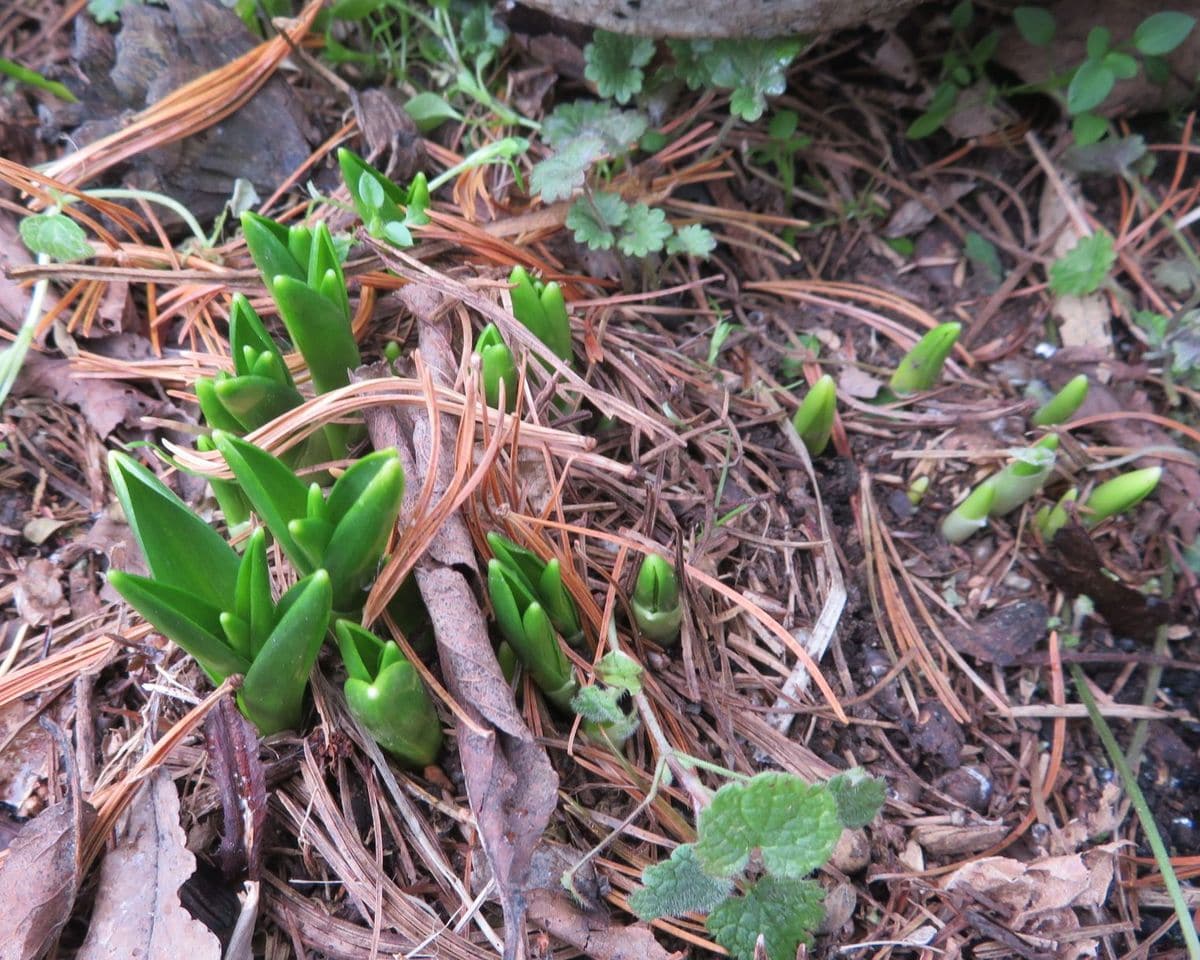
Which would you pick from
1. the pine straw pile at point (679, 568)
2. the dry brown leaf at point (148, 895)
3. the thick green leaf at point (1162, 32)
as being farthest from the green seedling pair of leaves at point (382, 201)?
the thick green leaf at point (1162, 32)

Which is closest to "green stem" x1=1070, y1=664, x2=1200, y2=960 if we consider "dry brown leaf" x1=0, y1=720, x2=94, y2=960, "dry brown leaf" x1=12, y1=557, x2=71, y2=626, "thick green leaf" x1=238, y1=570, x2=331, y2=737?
"thick green leaf" x1=238, y1=570, x2=331, y2=737

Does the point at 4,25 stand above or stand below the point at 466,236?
above

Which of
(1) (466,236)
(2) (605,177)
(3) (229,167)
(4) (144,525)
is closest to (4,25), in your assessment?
(3) (229,167)

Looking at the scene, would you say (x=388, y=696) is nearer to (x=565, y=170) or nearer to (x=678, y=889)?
(x=678, y=889)

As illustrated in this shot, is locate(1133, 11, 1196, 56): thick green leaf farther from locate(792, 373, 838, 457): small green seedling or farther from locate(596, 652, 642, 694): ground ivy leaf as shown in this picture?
locate(596, 652, 642, 694): ground ivy leaf

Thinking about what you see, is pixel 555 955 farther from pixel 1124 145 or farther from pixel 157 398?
pixel 1124 145

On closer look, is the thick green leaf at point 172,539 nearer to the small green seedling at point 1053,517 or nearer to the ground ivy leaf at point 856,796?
the ground ivy leaf at point 856,796

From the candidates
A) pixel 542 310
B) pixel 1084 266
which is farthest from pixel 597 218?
pixel 1084 266
